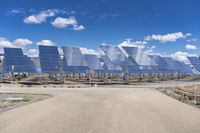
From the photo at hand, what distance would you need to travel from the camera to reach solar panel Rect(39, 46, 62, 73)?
72.2 m

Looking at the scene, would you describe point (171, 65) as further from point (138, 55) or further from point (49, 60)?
point (49, 60)

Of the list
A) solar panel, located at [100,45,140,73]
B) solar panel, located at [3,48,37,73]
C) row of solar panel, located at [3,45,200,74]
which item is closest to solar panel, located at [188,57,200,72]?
row of solar panel, located at [3,45,200,74]

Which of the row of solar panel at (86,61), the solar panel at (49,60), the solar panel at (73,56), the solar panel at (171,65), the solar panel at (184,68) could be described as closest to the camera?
the solar panel at (49,60)

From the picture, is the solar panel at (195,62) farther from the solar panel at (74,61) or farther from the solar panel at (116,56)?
the solar panel at (74,61)

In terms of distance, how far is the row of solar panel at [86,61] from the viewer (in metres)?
73.6

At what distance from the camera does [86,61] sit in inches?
3730

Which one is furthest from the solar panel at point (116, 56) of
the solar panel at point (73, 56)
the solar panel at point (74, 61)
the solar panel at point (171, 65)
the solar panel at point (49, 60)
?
the solar panel at point (171, 65)

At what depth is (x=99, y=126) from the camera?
36.1ft

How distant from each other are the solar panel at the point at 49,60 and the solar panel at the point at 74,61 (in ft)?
26.7

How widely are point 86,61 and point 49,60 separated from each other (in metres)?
21.6

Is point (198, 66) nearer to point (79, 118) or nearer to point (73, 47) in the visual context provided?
point (73, 47)

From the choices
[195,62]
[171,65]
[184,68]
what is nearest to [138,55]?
[195,62]

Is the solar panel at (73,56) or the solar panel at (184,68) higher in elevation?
the solar panel at (73,56)

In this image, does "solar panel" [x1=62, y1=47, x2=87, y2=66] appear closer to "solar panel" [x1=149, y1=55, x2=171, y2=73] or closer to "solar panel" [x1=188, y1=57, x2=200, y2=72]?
"solar panel" [x1=149, y1=55, x2=171, y2=73]
